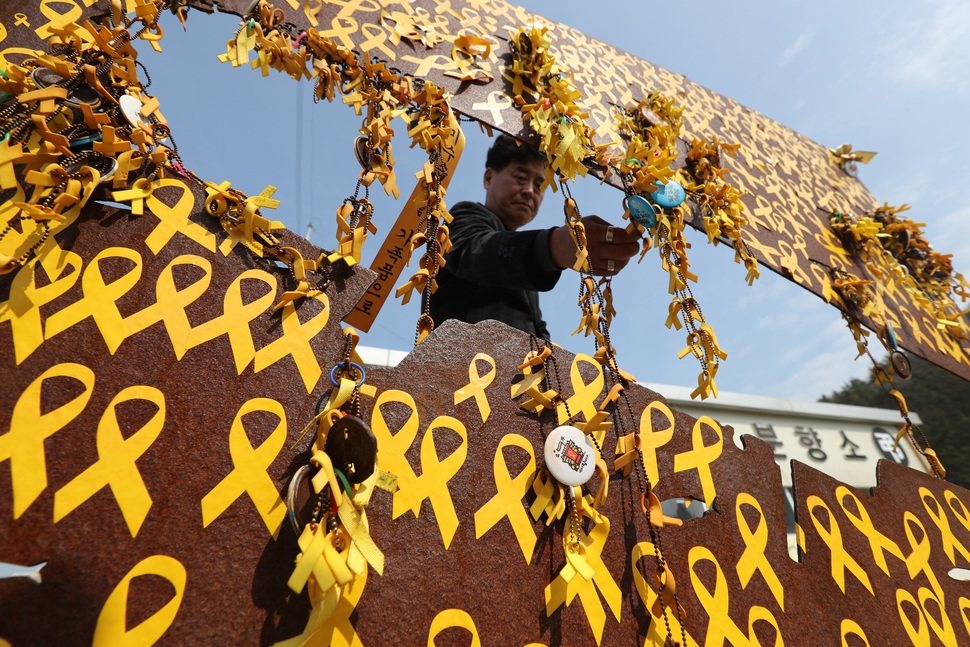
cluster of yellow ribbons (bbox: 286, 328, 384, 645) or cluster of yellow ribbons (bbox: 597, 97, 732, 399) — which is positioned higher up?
cluster of yellow ribbons (bbox: 597, 97, 732, 399)

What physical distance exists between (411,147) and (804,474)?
1.16 m

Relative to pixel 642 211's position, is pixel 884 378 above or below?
below

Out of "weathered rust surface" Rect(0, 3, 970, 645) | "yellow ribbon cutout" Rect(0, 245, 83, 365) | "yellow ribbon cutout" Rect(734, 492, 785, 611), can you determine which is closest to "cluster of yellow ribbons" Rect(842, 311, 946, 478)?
"weathered rust surface" Rect(0, 3, 970, 645)

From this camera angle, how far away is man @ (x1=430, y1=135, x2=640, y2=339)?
119cm

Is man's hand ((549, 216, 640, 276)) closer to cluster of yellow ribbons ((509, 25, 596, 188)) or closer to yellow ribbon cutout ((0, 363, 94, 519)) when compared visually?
cluster of yellow ribbons ((509, 25, 596, 188))

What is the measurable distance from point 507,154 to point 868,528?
144cm

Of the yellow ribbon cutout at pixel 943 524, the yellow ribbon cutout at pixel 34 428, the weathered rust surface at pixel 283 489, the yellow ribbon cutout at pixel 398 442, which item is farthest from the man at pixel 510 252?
the yellow ribbon cutout at pixel 943 524

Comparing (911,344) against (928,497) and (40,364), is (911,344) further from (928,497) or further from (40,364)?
(40,364)

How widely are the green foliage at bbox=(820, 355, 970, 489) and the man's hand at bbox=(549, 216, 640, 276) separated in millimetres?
9567

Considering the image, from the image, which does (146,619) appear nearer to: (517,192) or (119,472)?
(119,472)

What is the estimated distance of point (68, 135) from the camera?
84cm

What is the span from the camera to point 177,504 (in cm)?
67

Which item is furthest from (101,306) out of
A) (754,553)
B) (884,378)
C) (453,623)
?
(884,378)

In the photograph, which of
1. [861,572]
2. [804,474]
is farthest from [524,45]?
[861,572]
